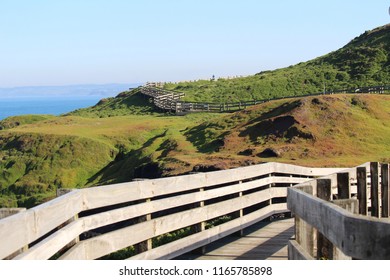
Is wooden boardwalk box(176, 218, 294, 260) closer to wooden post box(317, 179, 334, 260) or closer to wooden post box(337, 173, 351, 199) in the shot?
wooden post box(337, 173, 351, 199)

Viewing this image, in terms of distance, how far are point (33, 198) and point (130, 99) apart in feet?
180

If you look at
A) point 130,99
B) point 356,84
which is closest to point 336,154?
point 356,84

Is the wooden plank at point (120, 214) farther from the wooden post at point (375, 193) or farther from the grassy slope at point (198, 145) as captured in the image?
the grassy slope at point (198, 145)

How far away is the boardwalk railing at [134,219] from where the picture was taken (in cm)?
544

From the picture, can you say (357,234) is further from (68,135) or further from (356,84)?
(356,84)

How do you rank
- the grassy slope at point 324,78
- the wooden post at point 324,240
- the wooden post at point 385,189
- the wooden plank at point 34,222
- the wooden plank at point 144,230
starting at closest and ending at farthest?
1. the wooden plank at point 34,222
2. the wooden post at point 324,240
3. the wooden plank at point 144,230
4. the wooden post at point 385,189
5. the grassy slope at point 324,78

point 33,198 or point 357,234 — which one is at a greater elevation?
point 357,234

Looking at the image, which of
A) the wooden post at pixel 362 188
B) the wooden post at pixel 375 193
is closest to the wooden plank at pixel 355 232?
the wooden post at pixel 362 188

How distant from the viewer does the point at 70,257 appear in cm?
631

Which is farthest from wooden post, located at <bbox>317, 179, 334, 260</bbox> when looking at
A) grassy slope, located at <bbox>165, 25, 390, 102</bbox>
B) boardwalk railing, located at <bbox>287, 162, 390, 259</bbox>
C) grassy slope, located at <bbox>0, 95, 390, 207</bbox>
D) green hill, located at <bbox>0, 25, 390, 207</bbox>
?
grassy slope, located at <bbox>165, 25, 390, 102</bbox>

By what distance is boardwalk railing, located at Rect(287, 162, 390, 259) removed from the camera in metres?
4.07

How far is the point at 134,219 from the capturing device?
8602 mm

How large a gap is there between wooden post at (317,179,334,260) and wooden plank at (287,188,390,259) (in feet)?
1.86

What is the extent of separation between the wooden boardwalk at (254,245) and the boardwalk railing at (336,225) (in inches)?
58.6
